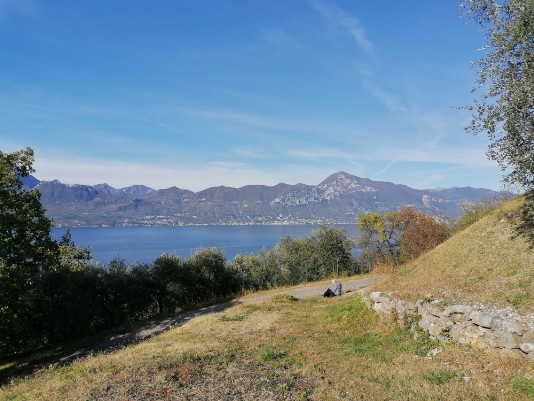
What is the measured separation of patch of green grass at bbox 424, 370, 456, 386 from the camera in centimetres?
1229

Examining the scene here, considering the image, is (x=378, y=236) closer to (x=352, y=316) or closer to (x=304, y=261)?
(x=304, y=261)

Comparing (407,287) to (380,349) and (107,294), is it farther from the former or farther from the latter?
(107,294)

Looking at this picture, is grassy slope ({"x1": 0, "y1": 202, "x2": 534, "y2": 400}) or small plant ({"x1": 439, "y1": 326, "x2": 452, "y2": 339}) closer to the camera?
grassy slope ({"x1": 0, "y1": 202, "x2": 534, "y2": 400})

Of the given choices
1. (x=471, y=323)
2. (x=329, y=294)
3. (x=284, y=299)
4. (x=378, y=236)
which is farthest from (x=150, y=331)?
(x=378, y=236)

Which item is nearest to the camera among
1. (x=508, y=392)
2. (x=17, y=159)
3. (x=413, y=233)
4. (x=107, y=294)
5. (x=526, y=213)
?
(x=508, y=392)

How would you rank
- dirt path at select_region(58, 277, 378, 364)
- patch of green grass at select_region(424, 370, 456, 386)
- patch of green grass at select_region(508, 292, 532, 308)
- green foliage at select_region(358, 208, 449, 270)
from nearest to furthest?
patch of green grass at select_region(424, 370, 456, 386) → patch of green grass at select_region(508, 292, 532, 308) → dirt path at select_region(58, 277, 378, 364) → green foliage at select_region(358, 208, 449, 270)

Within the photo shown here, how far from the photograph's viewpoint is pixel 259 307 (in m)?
29.0

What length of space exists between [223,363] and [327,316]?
9.72 metres

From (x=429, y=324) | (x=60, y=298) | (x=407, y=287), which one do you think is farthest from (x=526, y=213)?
(x=60, y=298)

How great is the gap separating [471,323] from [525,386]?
3513 mm

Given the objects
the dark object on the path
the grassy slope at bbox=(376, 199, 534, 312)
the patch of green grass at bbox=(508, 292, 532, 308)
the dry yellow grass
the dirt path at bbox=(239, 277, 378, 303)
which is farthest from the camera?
the dirt path at bbox=(239, 277, 378, 303)

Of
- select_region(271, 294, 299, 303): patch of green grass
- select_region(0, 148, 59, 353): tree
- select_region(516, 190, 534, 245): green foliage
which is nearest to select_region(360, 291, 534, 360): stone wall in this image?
select_region(516, 190, 534, 245): green foliage

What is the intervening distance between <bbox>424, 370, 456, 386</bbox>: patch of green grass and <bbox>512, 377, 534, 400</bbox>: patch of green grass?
1774 millimetres

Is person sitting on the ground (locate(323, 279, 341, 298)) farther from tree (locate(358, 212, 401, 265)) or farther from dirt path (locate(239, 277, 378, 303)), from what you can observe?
tree (locate(358, 212, 401, 265))
